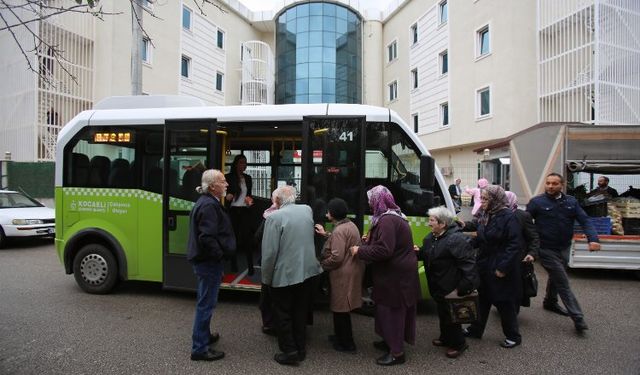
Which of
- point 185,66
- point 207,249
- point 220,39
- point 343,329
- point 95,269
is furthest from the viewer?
point 220,39

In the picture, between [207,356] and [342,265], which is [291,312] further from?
[207,356]

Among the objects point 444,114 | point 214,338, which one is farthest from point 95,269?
point 444,114

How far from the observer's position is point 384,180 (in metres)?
5.38

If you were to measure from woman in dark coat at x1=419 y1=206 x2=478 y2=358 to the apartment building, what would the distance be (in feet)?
22.6

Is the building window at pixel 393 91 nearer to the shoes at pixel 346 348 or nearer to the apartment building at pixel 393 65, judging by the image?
the apartment building at pixel 393 65

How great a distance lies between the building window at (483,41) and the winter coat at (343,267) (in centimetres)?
1831

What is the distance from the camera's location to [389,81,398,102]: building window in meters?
28.2

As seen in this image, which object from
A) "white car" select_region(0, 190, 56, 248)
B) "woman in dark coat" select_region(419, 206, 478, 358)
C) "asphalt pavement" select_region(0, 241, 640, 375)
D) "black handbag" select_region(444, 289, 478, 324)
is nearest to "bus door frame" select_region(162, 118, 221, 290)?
"asphalt pavement" select_region(0, 241, 640, 375)

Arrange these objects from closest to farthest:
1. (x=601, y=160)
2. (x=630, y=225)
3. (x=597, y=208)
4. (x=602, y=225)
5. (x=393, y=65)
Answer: (x=601, y=160) < (x=602, y=225) < (x=630, y=225) < (x=597, y=208) < (x=393, y=65)

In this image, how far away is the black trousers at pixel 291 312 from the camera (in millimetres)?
4016

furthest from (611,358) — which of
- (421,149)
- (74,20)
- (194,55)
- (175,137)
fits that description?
(194,55)

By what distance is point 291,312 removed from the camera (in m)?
4.21

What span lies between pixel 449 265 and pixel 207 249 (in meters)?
2.41

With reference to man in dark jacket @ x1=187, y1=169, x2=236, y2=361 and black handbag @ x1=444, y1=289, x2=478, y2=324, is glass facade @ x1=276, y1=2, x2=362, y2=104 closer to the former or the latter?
man in dark jacket @ x1=187, y1=169, x2=236, y2=361
